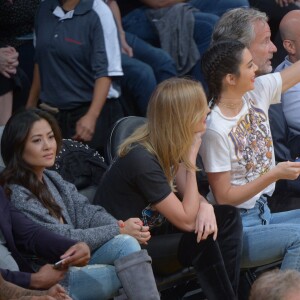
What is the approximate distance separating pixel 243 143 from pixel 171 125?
50 centimetres

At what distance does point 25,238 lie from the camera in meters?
4.39

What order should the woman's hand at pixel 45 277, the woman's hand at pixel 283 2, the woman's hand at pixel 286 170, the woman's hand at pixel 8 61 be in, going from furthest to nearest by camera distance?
the woman's hand at pixel 283 2, the woman's hand at pixel 8 61, the woman's hand at pixel 286 170, the woman's hand at pixel 45 277

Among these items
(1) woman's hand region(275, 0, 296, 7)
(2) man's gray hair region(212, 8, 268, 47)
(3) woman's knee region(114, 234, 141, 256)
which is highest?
(2) man's gray hair region(212, 8, 268, 47)

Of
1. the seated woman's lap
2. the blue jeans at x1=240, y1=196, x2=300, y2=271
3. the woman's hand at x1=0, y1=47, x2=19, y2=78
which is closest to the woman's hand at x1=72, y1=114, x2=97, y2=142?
the woman's hand at x1=0, y1=47, x2=19, y2=78

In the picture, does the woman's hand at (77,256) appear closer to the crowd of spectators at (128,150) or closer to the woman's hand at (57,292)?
the crowd of spectators at (128,150)

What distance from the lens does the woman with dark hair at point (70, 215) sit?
4391 millimetres

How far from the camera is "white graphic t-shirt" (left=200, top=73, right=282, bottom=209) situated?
5016 mm

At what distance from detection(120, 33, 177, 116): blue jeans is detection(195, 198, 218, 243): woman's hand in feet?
5.85

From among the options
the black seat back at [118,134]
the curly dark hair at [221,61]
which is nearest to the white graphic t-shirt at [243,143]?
the curly dark hair at [221,61]

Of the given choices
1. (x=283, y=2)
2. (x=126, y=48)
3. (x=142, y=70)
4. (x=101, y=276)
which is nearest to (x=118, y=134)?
(x=101, y=276)

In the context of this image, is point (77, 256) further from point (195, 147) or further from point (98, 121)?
point (98, 121)

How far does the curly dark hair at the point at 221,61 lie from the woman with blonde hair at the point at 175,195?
0.33m

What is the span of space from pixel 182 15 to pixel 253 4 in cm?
95

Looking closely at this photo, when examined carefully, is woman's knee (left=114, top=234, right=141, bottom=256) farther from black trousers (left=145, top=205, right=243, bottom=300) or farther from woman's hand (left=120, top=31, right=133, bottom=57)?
woman's hand (left=120, top=31, right=133, bottom=57)
